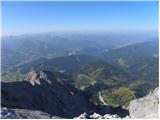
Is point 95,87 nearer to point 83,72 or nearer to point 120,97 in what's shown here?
point 120,97

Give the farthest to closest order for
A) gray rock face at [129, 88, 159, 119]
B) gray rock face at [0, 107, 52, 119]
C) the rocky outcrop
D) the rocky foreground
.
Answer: the rocky outcrop, the rocky foreground, gray rock face at [129, 88, 159, 119], gray rock face at [0, 107, 52, 119]

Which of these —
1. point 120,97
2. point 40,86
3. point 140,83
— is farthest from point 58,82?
point 140,83

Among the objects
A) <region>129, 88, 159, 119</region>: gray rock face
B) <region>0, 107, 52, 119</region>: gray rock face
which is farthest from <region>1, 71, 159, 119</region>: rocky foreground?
<region>0, 107, 52, 119</region>: gray rock face

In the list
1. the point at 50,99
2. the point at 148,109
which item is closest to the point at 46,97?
the point at 50,99

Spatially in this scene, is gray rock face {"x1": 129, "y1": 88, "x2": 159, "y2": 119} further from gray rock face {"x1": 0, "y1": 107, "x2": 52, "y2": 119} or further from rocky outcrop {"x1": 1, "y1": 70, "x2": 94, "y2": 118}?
rocky outcrop {"x1": 1, "y1": 70, "x2": 94, "y2": 118}

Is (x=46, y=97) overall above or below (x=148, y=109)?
above

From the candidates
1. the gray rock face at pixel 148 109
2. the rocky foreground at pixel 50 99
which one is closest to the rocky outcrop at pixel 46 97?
the rocky foreground at pixel 50 99

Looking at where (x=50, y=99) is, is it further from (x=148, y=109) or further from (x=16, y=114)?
(x=16, y=114)

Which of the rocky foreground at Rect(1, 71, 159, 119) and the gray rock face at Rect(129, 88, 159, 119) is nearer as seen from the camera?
the gray rock face at Rect(129, 88, 159, 119)

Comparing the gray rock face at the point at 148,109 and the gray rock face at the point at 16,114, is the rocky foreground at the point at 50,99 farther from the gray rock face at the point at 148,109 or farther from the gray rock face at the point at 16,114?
the gray rock face at the point at 16,114
